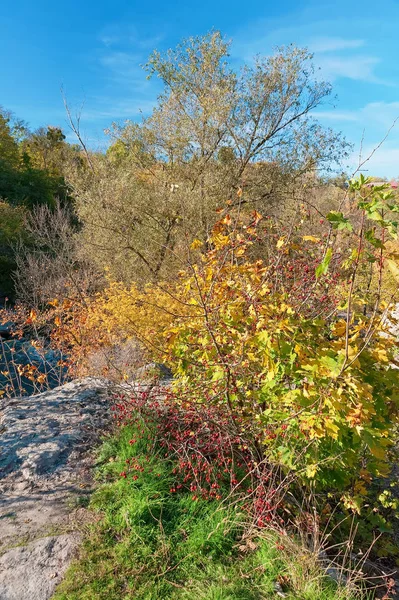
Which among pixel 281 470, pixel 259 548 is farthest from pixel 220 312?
pixel 259 548

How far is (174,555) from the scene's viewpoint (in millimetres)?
2752

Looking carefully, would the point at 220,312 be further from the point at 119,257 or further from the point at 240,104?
the point at 240,104

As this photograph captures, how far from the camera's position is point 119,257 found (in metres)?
12.2

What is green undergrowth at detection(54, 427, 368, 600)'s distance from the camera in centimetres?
248

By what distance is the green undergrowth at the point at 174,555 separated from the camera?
248cm

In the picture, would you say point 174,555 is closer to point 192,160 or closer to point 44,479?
point 44,479

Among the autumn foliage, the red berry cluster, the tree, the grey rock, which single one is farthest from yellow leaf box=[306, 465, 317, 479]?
the tree

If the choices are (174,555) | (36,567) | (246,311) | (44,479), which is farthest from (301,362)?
(44,479)

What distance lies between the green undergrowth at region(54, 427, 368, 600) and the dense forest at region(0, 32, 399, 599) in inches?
2.0

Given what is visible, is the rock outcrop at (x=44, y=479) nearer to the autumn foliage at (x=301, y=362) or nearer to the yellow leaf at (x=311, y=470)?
the autumn foliage at (x=301, y=362)

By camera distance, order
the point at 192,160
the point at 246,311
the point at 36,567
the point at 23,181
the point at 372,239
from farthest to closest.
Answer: the point at 23,181
the point at 192,160
the point at 246,311
the point at 36,567
the point at 372,239

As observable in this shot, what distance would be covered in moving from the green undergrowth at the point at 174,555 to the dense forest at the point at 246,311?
0.05m

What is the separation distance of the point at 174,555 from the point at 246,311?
1.76 m

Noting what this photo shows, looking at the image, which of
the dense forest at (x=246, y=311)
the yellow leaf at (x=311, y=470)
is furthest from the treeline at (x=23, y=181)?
the yellow leaf at (x=311, y=470)
